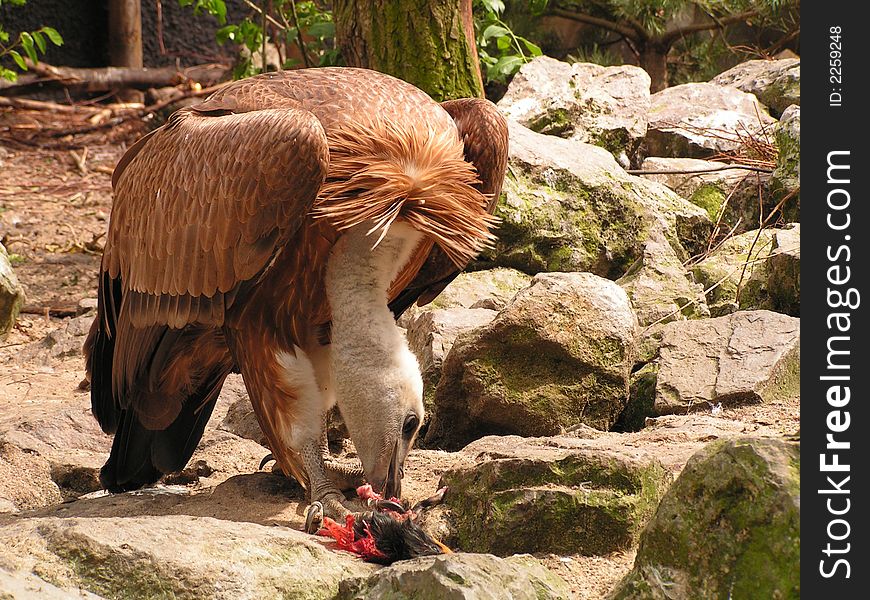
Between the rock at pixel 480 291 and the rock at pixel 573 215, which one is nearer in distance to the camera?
the rock at pixel 480 291

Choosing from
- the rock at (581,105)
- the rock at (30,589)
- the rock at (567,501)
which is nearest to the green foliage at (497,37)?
the rock at (581,105)

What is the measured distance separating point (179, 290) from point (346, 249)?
0.58m

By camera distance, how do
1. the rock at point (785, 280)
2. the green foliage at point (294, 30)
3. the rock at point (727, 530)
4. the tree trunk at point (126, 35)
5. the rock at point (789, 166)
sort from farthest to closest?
1. the tree trunk at point (126, 35)
2. the green foliage at point (294, 30)
3. the rock at point (789, 166)
4. the rock at point (785, 280)
5. the rock at point (727, 530)

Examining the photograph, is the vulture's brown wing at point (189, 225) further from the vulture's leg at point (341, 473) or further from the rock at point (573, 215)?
the rock at point (573, 215)

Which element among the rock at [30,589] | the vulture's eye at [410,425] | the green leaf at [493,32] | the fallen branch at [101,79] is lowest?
the rock at [30,589]

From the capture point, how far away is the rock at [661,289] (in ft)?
15.4

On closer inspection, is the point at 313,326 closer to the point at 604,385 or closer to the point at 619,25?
the point at 604,385

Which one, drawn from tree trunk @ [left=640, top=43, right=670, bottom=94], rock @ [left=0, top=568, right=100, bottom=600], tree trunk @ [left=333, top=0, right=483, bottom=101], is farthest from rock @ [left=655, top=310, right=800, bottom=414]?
tree trunk @ [left=640, top=43, right=670, bottom=94]

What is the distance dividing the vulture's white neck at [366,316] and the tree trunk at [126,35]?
30.1 feet

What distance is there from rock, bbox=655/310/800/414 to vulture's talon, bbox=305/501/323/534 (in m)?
1.32

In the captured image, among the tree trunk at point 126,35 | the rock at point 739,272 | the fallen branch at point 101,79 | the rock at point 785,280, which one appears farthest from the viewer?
the tree trunk at point 126,35
